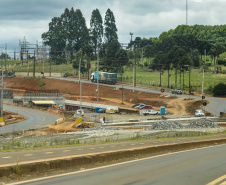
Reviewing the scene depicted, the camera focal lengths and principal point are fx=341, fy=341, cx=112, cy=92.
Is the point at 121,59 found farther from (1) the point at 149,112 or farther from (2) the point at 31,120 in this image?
(2) the point at 31,120

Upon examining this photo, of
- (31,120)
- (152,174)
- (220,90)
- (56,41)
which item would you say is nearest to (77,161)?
(152,174)

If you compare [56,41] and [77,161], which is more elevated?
[56,41]

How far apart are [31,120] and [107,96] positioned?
3504cm

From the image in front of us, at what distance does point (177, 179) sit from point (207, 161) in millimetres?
4852

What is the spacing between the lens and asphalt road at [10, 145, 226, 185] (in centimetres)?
1041

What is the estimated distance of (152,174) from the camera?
11.9m

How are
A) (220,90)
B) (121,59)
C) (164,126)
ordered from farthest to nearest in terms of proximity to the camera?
(121,59)
(220,90)
(164,126)

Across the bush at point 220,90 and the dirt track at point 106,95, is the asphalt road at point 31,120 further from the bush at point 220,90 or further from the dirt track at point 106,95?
the bush at point 220,90

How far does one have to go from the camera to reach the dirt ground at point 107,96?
81438mm

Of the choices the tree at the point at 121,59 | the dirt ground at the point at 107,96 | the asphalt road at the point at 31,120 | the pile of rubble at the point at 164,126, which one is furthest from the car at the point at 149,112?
the tree at the point at 121,59

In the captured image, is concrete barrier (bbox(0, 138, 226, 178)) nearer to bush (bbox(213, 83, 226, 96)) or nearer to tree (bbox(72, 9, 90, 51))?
bush (bbox(213, 83, 226, 96))

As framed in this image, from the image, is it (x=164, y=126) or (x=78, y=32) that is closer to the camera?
(x=164, y=126)

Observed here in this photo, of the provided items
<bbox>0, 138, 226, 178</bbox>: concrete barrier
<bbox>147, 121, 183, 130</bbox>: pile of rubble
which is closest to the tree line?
<bbox>147, 121, 183, 130</bbox>: pile of rubble

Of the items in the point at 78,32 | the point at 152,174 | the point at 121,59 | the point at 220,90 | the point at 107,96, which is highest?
the point at 78,32
